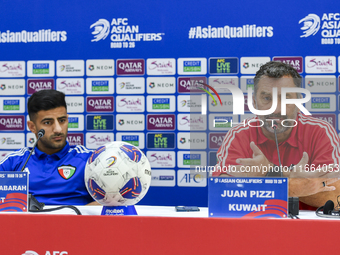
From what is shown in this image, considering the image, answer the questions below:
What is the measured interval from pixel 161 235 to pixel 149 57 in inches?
65.3

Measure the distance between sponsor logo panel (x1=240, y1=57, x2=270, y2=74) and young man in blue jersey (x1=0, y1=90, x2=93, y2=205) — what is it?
122 cm

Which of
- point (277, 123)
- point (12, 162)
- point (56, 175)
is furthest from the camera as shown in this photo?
point (12, 162)

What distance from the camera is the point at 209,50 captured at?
7.11 ft

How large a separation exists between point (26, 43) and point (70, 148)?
3.44 ft

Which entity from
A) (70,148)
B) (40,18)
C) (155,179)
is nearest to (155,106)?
(155,179)

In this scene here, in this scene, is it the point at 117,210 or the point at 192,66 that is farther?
the point at 192,66

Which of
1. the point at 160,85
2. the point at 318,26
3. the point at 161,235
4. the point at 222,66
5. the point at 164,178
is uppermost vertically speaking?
the point at 318,26

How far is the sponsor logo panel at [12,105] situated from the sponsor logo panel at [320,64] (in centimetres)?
210

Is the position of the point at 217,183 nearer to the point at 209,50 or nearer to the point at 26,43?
the point at 209,50

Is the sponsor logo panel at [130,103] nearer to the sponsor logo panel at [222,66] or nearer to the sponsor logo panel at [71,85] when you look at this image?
the sponsor logo panel at [71,85]

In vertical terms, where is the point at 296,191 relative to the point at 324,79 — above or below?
below

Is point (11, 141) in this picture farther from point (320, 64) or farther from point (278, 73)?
point (320, 64)

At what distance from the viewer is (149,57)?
2211mm

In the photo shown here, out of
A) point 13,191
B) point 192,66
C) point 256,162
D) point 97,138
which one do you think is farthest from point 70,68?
point 256,162
